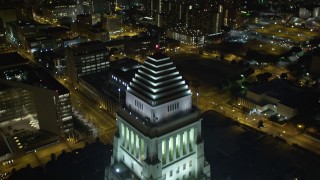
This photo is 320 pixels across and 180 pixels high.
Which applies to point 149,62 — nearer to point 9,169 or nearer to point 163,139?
point 163,139

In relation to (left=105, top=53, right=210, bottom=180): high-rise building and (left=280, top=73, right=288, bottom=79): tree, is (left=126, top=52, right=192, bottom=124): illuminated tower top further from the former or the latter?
(left=280, top=73, right=288, bottom=79): tree

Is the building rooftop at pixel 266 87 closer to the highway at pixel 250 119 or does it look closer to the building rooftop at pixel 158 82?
the highway at pixel 250 119

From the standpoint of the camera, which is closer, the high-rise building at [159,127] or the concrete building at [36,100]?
the high-rise building at [159,127]

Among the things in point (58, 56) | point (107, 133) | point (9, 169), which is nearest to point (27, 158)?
point (9, 169)

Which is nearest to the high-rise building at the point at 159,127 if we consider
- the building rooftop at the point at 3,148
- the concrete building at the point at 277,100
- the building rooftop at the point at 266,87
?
the building rooftop at the point at 3,148

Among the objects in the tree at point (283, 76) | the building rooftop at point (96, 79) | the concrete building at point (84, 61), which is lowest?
the tree at point (283, 76)

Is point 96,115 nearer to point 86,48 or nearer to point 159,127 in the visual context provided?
point 86,48
